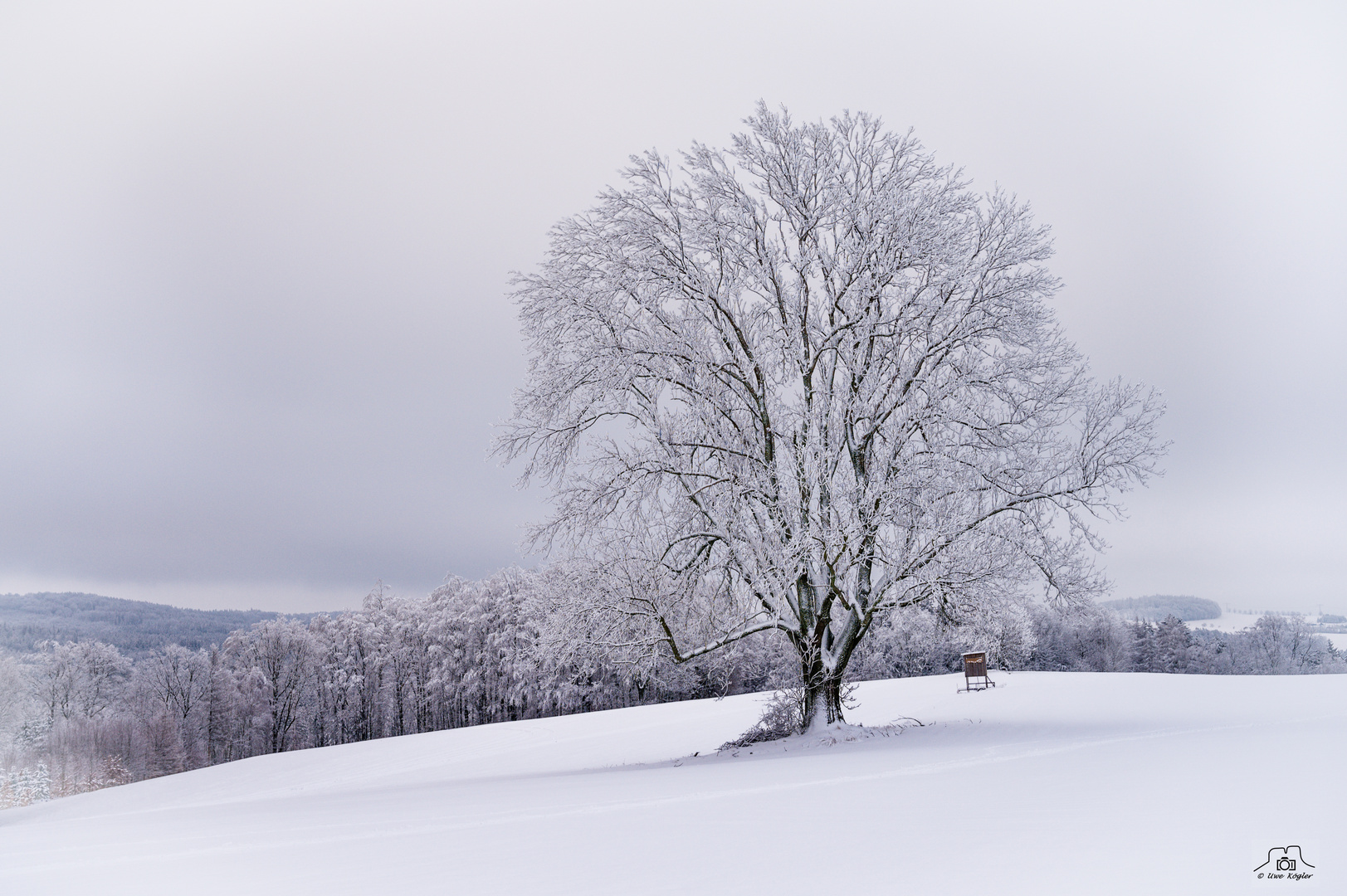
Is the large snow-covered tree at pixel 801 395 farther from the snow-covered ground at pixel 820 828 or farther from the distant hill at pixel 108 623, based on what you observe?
the distant hill at pixel 108 623

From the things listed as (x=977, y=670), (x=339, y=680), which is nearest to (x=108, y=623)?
(x=339, y=680)

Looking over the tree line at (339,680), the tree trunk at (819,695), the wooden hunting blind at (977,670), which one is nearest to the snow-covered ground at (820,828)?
the tree trunk at (819,695)

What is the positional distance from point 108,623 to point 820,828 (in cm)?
5227

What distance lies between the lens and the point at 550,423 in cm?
1290

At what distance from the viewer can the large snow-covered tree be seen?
1156cm

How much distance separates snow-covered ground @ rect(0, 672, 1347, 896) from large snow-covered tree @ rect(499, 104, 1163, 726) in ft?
7.89

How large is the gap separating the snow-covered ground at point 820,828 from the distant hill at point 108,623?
35.9 meters

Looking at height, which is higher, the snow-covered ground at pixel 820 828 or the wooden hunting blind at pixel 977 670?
the snow-covered ground at pixel 820 828

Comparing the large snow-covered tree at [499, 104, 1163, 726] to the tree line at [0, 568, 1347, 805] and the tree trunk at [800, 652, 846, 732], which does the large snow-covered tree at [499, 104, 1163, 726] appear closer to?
the tree trunk at [800, 652, 846, 732]

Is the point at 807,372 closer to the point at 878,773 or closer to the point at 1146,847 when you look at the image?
the point at 878,773

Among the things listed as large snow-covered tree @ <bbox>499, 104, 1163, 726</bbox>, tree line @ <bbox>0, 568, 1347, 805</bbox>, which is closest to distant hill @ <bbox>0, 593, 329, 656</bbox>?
tree line @ <bbox>0, 568, 1347, 805</bbox>

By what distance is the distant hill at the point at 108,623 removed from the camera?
36.4 meters

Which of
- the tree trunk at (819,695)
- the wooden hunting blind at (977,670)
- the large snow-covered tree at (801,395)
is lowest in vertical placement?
the wooden hunting blind at (977,670)

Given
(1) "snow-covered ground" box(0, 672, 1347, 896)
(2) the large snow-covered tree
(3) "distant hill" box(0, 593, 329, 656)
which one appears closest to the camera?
(1) "snow-covered ground" box(0, 672, 1347, 896)
